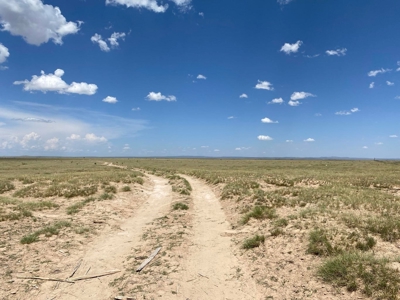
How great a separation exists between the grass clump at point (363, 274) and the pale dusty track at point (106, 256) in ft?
21.2

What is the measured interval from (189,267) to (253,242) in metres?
3.11

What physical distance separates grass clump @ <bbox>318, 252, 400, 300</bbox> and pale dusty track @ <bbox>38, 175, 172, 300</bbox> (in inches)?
255

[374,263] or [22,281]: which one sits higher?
[374,263]

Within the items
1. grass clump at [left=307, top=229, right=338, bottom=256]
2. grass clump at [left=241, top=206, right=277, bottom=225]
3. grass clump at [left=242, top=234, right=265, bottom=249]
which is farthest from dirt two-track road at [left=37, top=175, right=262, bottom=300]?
grass clump at [left=307, top=229, right=338, bottom=256]

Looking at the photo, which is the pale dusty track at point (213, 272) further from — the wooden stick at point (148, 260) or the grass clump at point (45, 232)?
the grass clump at point (45, 232)

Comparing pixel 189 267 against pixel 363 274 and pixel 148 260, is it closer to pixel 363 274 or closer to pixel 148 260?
pixel 148 260

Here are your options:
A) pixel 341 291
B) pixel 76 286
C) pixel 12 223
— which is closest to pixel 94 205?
pixel 12 223

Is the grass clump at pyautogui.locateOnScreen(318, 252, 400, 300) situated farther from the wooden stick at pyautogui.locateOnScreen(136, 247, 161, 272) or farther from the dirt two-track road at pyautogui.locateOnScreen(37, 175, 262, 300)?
the wooden stick at pyautogui.locateOnScreen(136, 247, 161, 272)

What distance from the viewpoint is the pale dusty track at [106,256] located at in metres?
7.38

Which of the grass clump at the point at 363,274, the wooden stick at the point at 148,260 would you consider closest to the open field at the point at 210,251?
the grass clump at the point at 363,274

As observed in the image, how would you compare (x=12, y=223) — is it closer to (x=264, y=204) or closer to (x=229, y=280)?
(x=229, y=280)

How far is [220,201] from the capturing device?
21.3m

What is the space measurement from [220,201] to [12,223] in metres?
14.2

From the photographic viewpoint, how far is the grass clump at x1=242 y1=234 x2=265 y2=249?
1048cm
